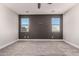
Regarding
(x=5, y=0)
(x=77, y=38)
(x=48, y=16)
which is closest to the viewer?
(x=5, y=0)

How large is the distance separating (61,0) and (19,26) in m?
8.32

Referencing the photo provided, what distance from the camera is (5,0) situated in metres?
2.79

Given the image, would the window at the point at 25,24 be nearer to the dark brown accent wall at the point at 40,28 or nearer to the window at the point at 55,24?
the dark brown accent wall at the point at 40,28

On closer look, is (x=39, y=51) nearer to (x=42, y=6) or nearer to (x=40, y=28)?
(x=42, y=6)

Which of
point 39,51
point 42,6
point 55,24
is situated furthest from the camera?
point 55,24

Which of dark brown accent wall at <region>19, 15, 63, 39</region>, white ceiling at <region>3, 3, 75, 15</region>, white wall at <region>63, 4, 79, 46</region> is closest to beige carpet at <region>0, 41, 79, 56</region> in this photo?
white wall at <region>63, 4, 79, 46</region>

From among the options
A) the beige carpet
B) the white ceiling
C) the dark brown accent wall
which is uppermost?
the white ceiling

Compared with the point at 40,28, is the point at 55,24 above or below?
above

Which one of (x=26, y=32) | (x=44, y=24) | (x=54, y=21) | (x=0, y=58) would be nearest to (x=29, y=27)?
(x=26, y=32)

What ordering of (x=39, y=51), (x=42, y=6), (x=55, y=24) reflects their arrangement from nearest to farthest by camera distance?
1. (x=39, y=51)
2. (x=42, y=6)
3. (x=55, y=24)

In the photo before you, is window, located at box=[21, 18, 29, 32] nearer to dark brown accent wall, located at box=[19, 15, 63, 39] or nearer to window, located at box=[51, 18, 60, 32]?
dark brown accent wall, located at box=[19, 15, 63, 39]

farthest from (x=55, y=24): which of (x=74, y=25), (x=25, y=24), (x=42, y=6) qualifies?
(x=42, y=6)

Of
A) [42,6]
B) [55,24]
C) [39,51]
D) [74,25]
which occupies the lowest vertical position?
[39,51]

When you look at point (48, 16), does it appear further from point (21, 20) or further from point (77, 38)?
point (77, 38)
